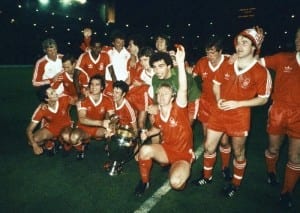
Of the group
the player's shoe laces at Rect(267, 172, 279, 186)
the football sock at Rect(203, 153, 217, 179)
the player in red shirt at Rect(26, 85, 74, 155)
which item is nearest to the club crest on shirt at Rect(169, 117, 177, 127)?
the football sock at Rect(203, 153, 217, 179)

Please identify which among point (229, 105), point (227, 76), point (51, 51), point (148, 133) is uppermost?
point (51, 51)

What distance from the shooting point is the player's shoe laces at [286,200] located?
4148 mm

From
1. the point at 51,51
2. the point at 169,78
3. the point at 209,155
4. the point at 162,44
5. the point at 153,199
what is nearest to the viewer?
the point at 153,199

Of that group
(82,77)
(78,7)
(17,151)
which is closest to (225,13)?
(78,7)

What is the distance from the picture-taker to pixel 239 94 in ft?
13.5

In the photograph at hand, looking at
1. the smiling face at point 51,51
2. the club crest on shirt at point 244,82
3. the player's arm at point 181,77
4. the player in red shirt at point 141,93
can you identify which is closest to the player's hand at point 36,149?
the player in red shirt at point 141,93

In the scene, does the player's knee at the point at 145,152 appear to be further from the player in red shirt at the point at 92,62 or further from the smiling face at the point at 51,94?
the player in red shirt at the point at 92,62

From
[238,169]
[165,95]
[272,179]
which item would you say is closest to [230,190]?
[238,169]

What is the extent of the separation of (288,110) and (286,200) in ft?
3.86

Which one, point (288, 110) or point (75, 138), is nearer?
point (288, 110)

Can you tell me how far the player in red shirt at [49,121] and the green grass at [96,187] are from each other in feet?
0.93

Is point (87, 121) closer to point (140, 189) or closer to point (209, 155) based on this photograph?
point (140, 189)

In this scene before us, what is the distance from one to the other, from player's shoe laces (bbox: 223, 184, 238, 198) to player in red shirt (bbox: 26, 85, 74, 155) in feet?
9.32

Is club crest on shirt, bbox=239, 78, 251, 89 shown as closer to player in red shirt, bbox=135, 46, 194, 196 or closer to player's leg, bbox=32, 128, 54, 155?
player in red shirt, bbox=135, 46, 194, 196
